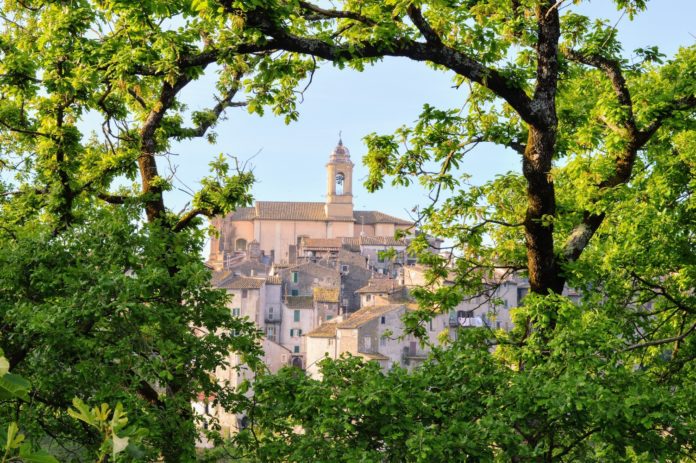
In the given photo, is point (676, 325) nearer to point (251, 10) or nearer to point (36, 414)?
point (251, 10)

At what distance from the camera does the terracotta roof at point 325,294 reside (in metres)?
78.2

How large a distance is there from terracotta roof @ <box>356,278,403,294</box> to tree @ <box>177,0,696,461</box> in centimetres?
5791

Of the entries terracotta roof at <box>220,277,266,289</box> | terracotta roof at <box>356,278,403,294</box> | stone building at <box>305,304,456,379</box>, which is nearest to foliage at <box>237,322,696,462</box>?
stone building at <box>305,304,456,379</box>

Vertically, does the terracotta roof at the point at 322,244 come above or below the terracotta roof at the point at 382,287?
above

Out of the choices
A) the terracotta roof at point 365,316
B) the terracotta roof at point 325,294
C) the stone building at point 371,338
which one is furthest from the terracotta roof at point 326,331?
the terracotta roof at point 325,294

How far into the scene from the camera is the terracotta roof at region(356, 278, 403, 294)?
241 feet

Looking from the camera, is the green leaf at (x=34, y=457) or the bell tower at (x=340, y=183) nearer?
the green leaf at (x=34, y=457)

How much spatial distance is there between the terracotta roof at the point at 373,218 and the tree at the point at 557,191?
4024 inches

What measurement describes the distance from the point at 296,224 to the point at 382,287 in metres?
42.9

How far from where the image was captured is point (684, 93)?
12.0m

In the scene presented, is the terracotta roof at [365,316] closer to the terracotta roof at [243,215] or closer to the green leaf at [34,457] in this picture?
the terracotta roof at [243,215]

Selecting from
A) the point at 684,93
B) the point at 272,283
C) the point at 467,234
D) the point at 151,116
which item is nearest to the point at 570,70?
the point at 684,93

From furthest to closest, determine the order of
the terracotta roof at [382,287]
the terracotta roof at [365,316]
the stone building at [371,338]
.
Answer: the terracotta roof at [382,287]
the terracotta roof at [365,316]
the stone building at [371,338]

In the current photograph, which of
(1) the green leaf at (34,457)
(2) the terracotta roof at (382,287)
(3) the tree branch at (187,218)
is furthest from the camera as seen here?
(2) the terracotta roof at (382,287)
